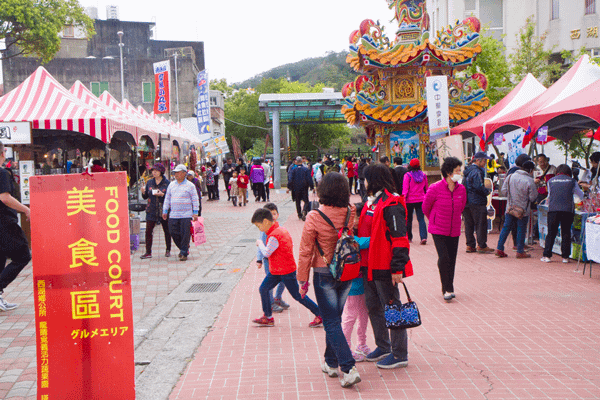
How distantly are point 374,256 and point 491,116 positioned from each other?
9806 mm

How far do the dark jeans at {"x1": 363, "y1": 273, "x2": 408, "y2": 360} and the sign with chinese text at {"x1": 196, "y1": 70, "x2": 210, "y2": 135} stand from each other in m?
23.9

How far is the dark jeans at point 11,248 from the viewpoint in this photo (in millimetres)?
6488

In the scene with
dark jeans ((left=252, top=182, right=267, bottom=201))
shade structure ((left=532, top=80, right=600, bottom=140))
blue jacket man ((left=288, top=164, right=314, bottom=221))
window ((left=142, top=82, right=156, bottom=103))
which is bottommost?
dark jeans ((left=252, top=182, right=267, bottom=201))

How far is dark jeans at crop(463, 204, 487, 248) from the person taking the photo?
1023cm

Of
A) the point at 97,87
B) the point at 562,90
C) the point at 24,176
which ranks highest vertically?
the point at 97,87

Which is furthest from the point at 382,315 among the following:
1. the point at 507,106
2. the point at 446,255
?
the point at 507,106

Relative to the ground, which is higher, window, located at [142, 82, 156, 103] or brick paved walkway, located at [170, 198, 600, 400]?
window, located at [142, 82, 156, 103]

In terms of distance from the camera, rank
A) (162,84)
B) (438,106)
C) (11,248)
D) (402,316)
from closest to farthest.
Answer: (402,316) < (11,248) < (438,106) < (162,84)

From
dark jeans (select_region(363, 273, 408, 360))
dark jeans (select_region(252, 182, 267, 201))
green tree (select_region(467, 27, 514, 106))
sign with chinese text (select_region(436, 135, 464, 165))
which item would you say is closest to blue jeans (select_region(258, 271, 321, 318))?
dark jeans (select_region(363, 273, 408, 360))

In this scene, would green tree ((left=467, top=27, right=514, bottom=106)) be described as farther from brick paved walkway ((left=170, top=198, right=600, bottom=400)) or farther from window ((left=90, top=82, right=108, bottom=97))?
window ((left=90, top=82, right=108, bottom=97))

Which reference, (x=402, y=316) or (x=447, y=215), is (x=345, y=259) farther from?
(x=447, y=215)

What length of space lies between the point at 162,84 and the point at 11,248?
19.7m

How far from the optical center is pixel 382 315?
184 inches

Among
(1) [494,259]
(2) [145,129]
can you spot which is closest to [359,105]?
(2) [145,129]
